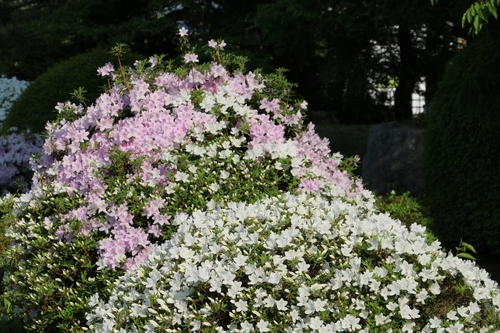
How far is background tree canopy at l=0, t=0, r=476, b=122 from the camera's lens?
48.9ft

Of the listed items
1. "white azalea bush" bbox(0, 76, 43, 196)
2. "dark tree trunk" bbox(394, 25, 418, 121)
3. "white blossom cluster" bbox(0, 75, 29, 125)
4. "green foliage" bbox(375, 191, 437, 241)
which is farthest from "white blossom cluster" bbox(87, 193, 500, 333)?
"dark tree trunk" bbox(394, 25, 418, 121)

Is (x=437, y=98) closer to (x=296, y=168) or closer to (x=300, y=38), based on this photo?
(x=296, y=168)

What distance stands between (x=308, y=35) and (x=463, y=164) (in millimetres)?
9315

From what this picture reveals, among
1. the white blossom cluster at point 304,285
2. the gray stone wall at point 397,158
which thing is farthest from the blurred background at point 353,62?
the white blossom cluster at point 304,285

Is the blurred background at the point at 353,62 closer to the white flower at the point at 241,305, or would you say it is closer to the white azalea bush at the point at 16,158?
the white azalea bush at the point at 16,158

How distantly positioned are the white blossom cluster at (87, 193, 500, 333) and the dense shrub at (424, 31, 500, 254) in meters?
4.49

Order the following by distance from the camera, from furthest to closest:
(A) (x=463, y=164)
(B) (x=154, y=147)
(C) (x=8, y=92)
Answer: (C) (x=8, y=92)
(A) (x=463, y=164)
(B) (x=154, y=147)

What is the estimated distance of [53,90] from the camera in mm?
8852

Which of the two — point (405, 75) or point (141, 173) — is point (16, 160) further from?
point (405, 75)

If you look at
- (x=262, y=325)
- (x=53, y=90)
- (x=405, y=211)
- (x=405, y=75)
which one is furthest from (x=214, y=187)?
(x=405, y=75)

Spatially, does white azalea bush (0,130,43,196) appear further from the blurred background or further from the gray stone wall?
the gray stone wall

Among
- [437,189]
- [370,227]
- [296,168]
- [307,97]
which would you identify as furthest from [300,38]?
[370,227]

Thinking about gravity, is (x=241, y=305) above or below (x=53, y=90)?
below

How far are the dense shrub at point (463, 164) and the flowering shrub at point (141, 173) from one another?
3.57 m
